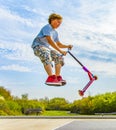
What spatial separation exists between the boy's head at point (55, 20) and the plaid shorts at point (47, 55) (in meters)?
0.42

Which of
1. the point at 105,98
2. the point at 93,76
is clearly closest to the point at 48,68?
the point at 93,76

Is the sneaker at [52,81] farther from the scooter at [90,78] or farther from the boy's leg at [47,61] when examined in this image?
the scooter at [90,78]

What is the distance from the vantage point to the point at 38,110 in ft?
161

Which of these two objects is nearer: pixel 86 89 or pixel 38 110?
pixel 86 89

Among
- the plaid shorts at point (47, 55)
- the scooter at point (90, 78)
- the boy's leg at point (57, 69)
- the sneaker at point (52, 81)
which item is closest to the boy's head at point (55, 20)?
the plaid shorts at point (47, 55)

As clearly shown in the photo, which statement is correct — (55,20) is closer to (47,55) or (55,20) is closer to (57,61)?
(47,55)

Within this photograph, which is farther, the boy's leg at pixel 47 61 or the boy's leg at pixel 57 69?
the boy's leg at pixel 57 69

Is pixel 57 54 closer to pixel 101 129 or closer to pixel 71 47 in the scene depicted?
pixel 71 47

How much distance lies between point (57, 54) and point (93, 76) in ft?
2.81

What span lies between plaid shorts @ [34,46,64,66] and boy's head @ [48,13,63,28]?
1.38 feet

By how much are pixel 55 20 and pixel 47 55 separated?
58 centimetres

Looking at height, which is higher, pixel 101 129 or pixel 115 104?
pixel 115 104

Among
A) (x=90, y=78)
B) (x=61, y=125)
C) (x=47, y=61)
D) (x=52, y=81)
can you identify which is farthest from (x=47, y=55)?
(x=61, y=125)

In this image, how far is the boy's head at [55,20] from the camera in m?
6.21
